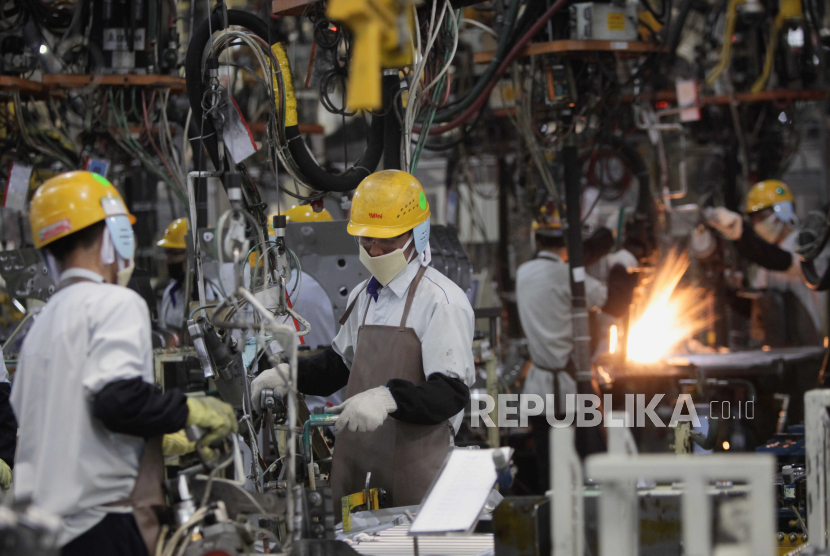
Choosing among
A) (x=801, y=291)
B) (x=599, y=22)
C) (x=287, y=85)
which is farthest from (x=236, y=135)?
(x=801, y=291)

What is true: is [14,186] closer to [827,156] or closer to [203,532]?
[203,532]

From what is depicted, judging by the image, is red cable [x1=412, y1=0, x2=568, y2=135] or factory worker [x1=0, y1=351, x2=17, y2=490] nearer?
factory worker [x1=0, y1=351, x2=17, y2=490]

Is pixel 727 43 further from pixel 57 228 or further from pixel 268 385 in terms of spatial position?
pixel 57 228

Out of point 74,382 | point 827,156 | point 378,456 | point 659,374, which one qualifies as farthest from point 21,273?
point 827,156

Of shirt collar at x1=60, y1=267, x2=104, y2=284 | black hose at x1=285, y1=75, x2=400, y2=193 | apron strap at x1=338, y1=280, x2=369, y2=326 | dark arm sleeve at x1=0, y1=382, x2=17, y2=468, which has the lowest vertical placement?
dark arm sleeve at x1=0, y1=382, x2=17, y2=468

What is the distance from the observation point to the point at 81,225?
91.4 inches

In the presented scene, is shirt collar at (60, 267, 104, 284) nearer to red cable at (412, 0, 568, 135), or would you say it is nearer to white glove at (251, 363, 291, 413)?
white glove at (251, 363, 291, 413)

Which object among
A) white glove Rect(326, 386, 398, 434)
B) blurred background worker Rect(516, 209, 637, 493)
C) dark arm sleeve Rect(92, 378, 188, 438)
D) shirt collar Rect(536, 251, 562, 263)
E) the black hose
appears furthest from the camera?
shirt collar Rect(536, 251, 562, 263)

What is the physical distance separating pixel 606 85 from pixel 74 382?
467cm

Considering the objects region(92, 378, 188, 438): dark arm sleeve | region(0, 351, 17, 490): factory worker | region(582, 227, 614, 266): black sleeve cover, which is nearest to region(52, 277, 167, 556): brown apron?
region(92, 378, 188, 438): dark arm sleeve

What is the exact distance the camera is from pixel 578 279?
5.89 metres

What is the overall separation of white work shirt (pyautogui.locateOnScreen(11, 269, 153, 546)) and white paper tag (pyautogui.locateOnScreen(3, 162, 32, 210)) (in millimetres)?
3967

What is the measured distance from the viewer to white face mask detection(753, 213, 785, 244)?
757 centimetres

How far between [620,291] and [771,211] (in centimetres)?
180
